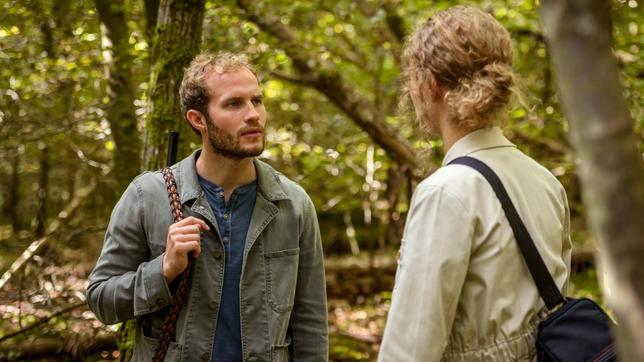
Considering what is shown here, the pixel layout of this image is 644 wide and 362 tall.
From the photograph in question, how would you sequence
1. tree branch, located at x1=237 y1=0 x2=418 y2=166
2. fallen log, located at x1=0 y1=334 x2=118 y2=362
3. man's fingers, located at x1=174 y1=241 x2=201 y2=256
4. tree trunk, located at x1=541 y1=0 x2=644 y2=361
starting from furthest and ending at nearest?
tree branch, located at x1=237 y1=0 x2=418 y2=166 → fallen log, located at x1=0 y1=334 x2=118 y2=362 → man's fingers, located at x1=174 y1=241 x2=201 y2=256 → tree trunk, located at x1=541 y1=0 x2=644 y2=361

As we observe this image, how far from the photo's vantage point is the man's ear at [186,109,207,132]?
9.76ft

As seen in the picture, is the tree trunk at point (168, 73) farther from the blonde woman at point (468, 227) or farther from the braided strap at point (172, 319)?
the blonde woman at point (468, 227)

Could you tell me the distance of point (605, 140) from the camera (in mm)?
858

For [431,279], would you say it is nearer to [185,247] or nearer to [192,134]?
[185,247]

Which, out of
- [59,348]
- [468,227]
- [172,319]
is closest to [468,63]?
[468,227]

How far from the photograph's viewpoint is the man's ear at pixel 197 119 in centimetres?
297

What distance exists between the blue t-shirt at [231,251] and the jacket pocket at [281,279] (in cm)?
14

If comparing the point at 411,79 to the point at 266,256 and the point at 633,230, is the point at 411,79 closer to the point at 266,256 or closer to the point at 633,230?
the point at 266,256

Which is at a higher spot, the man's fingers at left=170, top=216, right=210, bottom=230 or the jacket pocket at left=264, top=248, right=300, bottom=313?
the man's fingers at left=170, top=216, right=210, bottom=230

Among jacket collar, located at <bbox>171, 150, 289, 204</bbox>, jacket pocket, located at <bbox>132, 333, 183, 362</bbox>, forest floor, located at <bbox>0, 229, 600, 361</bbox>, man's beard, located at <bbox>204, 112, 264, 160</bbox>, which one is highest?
man's beard, located at <bbox>204, 112, 264, 160</bbox>

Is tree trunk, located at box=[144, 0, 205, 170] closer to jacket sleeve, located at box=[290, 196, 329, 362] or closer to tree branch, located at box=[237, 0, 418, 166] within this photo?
jacket sleeve, located at box=[290, 196, 329, 362]

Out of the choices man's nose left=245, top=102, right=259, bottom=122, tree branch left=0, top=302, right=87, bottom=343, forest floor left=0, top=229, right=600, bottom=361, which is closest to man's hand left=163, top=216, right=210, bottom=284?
man's nose left=245, top=102, right=259, bottom=122

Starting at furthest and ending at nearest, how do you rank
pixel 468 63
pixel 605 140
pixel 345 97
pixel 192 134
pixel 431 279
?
pixel 345 97
pixel 192 134
pixel 468 63
pixel 431 279
pixel 605 140

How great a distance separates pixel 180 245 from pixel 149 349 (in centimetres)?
52
